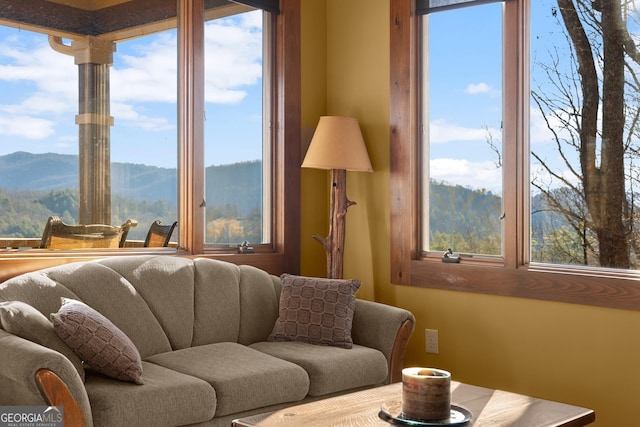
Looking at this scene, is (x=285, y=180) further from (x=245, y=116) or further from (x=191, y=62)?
(x=191, y=62)

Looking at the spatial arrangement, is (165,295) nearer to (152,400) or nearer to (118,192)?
(118,192)

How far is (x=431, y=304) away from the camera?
14.1ft

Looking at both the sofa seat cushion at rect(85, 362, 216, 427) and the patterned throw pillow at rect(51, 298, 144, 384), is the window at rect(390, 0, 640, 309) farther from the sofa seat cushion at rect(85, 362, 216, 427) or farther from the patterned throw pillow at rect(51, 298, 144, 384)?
the patterned throw pillow at rect(51, 298, 144, 384)

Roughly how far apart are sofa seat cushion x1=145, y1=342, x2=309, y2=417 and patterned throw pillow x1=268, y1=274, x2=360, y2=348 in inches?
13.6

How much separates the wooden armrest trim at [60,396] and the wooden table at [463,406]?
57 centimetres

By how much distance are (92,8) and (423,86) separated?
6.27ft

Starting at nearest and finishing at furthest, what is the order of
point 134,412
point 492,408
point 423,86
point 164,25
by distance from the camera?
1. point 492,408
2. point 134,412
3. point 164,25
4. point 423,86

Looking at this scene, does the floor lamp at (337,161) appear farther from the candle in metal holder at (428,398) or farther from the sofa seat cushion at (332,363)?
the candle in metal holder at (428,398)

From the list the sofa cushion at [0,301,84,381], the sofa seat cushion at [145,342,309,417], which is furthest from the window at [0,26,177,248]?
the sofa seat cushion at [145,342,309,417]

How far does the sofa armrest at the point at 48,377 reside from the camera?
2506 millimetres

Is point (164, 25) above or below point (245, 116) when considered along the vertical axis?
above

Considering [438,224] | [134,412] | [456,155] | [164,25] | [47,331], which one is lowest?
[134,412]

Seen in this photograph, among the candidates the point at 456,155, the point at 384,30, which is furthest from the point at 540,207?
the point at 384,30

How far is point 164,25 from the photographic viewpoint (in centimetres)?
417
